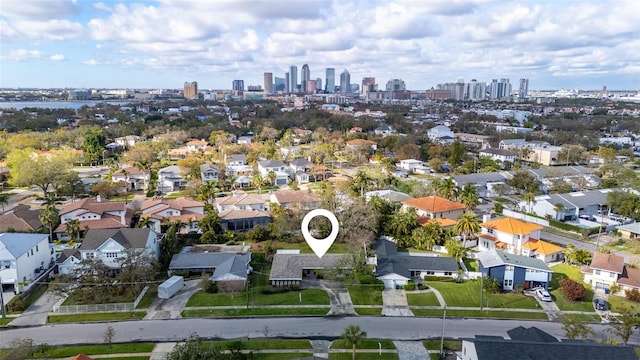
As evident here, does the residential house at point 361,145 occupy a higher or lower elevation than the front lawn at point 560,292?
higher

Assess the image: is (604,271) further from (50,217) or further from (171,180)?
(171,180)

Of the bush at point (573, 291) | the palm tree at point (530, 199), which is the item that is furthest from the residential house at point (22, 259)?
the palm tree at point (530, 199)

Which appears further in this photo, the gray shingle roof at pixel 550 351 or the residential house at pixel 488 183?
the residential house at pixel 488 183

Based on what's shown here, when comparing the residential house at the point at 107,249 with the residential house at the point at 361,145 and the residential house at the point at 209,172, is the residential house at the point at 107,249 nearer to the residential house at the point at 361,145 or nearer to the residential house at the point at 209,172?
the residential house at the point at 209,172

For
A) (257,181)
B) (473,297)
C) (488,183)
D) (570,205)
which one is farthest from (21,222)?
(570,205)

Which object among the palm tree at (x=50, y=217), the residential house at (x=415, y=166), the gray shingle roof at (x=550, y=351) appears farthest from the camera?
the residential house at (x=415, y=166)

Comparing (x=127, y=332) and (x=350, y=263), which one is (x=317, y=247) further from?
(x=127, y=332)
